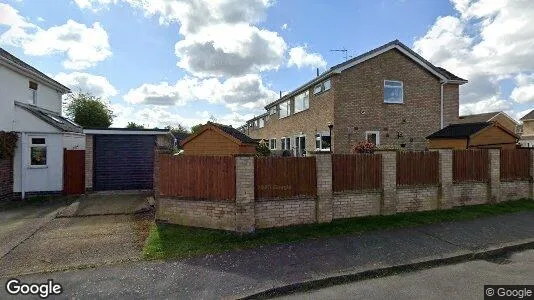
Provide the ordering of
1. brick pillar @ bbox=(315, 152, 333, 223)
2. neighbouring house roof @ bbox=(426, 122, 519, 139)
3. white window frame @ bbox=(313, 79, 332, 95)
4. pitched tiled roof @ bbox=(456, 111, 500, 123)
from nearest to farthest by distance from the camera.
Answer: brick pillar @ bbox=(315, 152, 333, 223)
neighbouring house roof @ bbox=(426, 122, 519, 139)
white window frame @ bbox=(313, 79, 332, 95)
pitched tiled roof @ bbox=(456, 111, 500, 123)

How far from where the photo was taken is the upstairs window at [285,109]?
80.7 feet

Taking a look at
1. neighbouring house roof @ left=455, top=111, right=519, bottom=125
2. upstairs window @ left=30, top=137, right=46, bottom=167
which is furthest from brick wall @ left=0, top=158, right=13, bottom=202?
neighbouring house roof @ left=455, top=111, right=519, bottom=125

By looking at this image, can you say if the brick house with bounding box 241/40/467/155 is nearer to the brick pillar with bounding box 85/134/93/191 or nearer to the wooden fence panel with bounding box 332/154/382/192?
the wooden fence panel with bounding box 332/154/382/192

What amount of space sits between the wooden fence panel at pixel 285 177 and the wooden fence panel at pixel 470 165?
5.02 meters

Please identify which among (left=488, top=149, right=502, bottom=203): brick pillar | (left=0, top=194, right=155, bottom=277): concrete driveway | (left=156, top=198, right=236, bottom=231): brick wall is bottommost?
(left=0, top=194, right=155, bottom=277): concrete driveway

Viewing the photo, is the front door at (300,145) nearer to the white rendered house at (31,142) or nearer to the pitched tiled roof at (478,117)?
the white rendered house at (31,142)

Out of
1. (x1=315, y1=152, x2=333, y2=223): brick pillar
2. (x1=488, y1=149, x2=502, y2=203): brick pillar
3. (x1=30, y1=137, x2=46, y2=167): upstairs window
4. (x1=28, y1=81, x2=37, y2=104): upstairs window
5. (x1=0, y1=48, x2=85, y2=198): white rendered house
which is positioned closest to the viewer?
(x1=315, y1=152, x2=333, y2=223): brick pillar

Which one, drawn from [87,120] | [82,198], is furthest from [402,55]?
[87,120]

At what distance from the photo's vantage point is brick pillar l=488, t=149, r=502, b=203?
33.1ft

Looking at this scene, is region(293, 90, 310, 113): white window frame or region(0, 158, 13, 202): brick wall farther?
region(293, 90, 310, 113): white window frame

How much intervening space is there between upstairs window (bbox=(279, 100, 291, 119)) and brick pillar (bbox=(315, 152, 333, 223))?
16944 mm

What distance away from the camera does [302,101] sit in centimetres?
2120

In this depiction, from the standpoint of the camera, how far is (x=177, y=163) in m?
7.70

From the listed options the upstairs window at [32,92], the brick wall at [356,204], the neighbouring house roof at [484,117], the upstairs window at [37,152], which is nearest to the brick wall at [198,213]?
the brick wall at [356,204]
